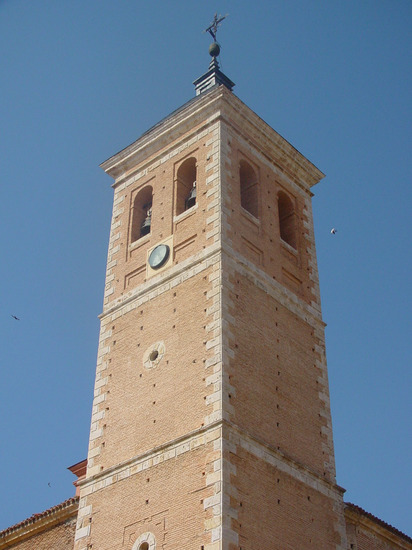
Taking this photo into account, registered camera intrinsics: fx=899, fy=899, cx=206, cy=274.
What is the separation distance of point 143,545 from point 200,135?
9841 millimetres

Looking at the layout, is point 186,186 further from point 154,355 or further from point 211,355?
point 211,355

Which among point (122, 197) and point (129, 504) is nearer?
point (129, 504)

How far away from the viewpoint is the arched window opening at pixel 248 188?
20656 millimetres

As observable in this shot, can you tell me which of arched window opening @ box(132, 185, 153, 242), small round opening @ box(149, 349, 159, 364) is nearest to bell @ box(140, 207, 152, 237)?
arched window opening @ box(132, 185, 153, 242)

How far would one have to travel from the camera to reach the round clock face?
19.4 meters

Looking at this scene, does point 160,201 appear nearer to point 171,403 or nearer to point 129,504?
point 171,403

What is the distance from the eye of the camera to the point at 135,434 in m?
17.0

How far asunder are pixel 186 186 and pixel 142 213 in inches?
57.5

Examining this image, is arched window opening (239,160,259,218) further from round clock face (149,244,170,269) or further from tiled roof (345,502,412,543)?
tiled roof (345,502,412,543)

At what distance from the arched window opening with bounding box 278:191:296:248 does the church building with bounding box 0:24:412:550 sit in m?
0.04

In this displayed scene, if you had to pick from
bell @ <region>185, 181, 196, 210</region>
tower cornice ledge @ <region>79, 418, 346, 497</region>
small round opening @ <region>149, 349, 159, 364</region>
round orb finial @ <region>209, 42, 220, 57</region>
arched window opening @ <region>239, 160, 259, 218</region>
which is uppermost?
round orb finial @ <region>209, 42, 220, 57</region>

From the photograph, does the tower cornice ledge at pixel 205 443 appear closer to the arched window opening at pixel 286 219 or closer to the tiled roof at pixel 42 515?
the tiled roof at pixel 42 515

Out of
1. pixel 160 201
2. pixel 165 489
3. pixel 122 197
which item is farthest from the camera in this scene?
pixel 122 197

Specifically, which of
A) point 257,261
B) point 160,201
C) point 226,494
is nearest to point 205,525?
point 226,494
